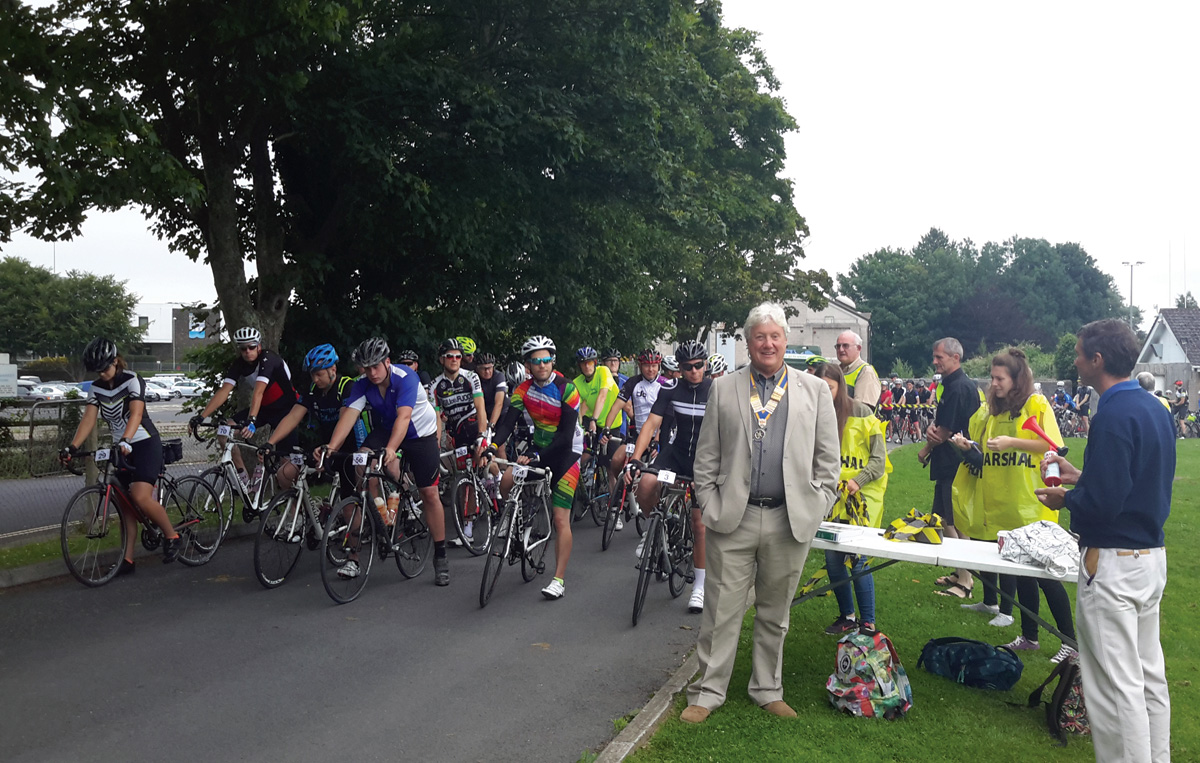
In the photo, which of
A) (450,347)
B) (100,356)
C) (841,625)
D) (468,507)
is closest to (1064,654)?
(841,625)

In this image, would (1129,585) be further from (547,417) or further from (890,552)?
(547,417)

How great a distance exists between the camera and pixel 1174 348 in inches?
2525

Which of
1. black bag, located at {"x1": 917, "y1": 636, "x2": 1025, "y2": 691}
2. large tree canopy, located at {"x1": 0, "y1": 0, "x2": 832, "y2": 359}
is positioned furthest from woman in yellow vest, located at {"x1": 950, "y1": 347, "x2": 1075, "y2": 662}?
large tree canopy, located at {"x1": 0, "y1": 0, "x2": 832, "y2": 359}

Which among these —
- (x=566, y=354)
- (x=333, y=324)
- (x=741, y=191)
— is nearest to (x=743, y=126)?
(x=741, y=191)

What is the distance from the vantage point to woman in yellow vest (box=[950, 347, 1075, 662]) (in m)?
6.41

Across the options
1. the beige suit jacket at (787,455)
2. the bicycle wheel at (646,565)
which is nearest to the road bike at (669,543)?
the bicycle wheel at (646,565)

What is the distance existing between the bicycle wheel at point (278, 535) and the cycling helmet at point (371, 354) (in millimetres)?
1237

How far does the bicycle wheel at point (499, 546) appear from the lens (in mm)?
7828

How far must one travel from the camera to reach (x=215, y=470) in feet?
31.1

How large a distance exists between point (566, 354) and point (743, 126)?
13802mm

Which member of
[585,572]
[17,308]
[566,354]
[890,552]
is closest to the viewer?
[890,552]

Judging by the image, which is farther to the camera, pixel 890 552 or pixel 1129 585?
pixel 890 552

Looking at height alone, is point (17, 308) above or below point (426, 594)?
above

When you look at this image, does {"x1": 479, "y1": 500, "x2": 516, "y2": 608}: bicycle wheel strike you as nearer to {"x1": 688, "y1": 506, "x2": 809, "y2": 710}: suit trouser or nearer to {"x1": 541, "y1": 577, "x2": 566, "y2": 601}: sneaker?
{"x1": 541, "y1": 577, "x2": 566, "y2": 601}: sneaker
